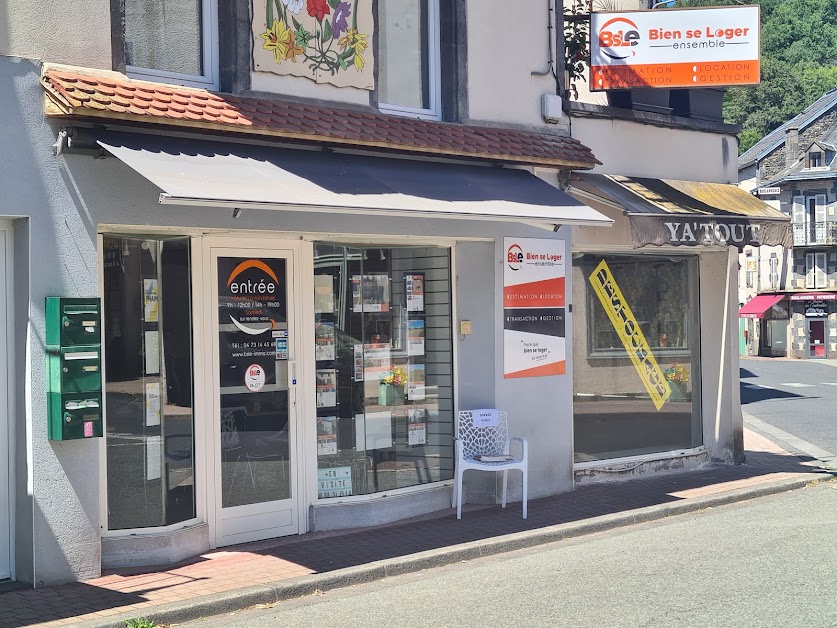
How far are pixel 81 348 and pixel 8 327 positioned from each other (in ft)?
1.82

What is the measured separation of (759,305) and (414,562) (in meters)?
48.5

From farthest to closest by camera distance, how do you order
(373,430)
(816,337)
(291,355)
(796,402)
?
(816,337)
(796,402)
(373,430)
(291,355)

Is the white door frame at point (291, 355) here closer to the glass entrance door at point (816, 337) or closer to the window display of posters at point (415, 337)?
the window display of posters at point (415, 337)

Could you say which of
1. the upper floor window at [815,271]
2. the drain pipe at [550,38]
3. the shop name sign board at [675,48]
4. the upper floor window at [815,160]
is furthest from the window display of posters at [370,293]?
the upper floor window at [815,160]

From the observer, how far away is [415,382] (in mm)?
10078

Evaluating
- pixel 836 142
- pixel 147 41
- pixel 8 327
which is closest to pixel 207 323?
pixel 8 327

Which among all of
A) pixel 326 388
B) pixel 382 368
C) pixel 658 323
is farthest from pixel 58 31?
pixel 658 323

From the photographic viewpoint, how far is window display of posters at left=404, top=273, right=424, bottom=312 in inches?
394

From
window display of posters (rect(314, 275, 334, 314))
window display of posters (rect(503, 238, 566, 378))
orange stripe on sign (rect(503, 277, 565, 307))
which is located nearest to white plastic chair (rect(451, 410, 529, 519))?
window display of posters (rect(503, 238, 566, 378))

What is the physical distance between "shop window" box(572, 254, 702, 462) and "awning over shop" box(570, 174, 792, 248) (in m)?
0.90

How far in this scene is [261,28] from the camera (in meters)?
8.57

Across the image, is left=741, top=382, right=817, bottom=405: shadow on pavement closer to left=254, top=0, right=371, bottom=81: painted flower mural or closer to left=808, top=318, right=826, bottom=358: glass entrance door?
left=254, top=0, right=371, bottom=81: painted flower mural

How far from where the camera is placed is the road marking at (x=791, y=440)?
13641mm

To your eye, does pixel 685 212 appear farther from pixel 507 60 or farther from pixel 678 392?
pixel 678 392
